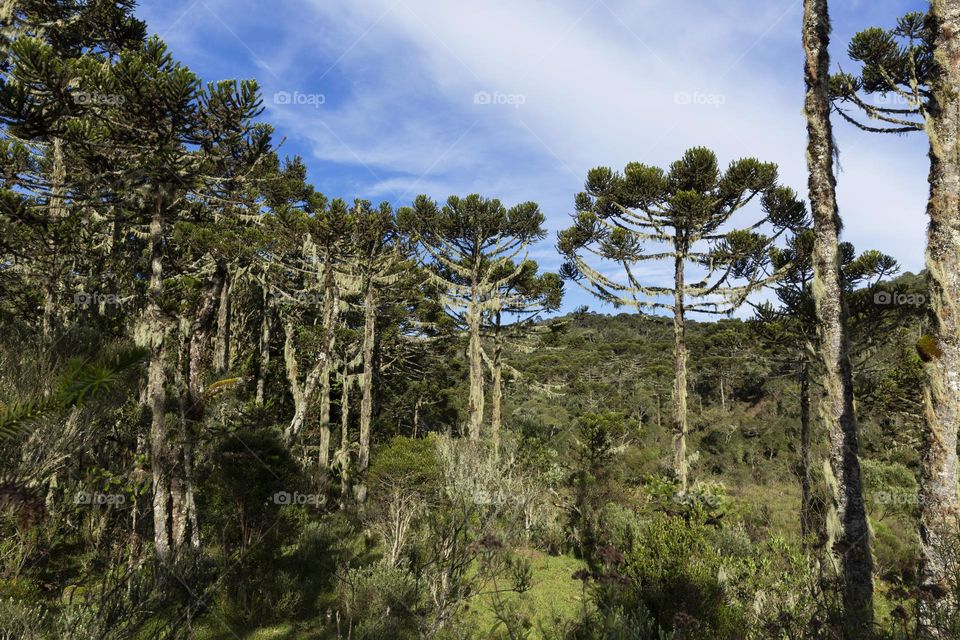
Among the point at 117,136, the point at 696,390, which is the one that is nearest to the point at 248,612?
the point at 117,136

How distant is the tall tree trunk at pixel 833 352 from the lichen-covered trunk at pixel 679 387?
25.8 feet

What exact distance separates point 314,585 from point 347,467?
26.6 ft

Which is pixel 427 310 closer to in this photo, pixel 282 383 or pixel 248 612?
pixel 282 383

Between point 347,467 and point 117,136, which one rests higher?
point 117,136

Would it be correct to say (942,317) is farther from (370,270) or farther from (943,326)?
(370,270)

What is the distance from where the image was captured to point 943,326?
14.1ft

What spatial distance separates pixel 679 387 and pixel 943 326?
8055 mm

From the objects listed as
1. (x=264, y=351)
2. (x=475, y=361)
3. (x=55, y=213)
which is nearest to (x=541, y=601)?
(x=475, y=361)

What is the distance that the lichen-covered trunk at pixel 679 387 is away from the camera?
11.5 metres

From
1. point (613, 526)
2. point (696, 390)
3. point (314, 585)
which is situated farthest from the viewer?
point (696, 390)

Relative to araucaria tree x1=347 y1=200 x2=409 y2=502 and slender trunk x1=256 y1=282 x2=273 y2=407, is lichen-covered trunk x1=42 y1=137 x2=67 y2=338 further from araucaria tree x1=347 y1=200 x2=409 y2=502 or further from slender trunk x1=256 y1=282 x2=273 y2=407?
slender trunk x1=256 y1=282 x2=273 y2=407

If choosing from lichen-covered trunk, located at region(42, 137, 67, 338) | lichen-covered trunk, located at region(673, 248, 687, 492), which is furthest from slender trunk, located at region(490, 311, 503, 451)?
lichen-covered trunk, located at region(42, 137, 67, 338)

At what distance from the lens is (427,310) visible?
833 inches

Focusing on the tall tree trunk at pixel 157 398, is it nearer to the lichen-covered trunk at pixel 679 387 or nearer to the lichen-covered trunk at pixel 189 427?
the lichen-covered trunk at pixel 189 427
